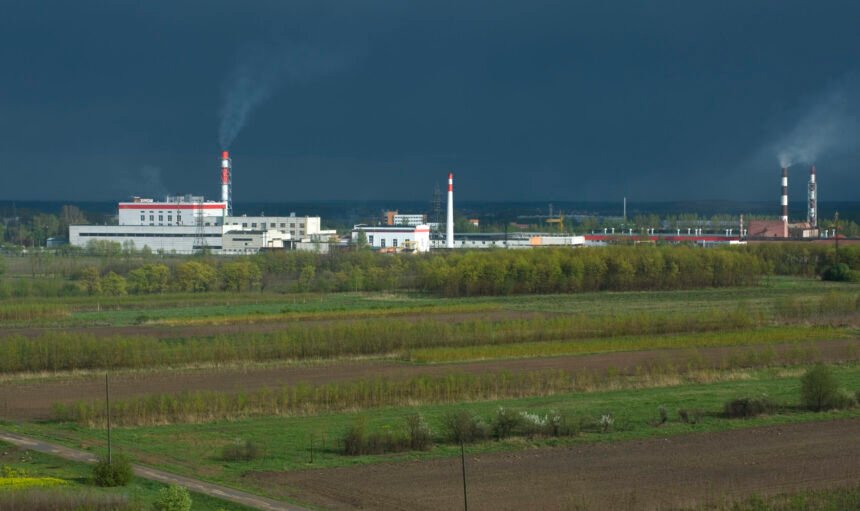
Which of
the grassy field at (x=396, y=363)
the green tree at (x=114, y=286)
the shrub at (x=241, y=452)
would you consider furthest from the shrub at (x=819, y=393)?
the green tree at (x=114, y=286)

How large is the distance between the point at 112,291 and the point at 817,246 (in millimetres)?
45938

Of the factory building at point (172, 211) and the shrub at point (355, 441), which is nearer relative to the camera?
the shrub at point (355, 441)

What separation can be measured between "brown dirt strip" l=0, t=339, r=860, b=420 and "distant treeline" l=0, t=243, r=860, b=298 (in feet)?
84.3

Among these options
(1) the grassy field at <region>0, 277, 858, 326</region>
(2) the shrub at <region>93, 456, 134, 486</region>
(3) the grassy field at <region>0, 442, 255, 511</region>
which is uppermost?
(1) the grassy field at <region>0, 277, 858, 326</region>

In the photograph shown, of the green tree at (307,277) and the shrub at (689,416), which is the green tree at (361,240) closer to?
the green tree at (307,277)

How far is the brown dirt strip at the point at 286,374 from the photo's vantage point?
93.4 feet

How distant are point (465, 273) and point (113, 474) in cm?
4336

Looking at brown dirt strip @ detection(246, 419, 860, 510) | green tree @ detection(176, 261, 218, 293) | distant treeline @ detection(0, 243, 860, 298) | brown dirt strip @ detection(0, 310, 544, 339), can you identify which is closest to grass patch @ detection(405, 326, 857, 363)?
brown dirt strip @ detection(0, 310, 544, 339)

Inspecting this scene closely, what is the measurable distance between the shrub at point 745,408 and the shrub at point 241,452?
10142 millimetres

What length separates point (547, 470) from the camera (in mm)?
20266

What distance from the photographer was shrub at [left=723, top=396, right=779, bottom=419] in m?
24.7

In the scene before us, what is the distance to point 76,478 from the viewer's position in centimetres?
1930

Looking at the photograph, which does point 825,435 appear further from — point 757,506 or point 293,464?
point 293,464

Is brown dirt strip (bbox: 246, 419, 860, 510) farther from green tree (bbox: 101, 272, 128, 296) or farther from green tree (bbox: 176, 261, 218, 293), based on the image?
green tree (bbox: 176, 261, 218, 293)
